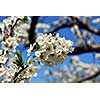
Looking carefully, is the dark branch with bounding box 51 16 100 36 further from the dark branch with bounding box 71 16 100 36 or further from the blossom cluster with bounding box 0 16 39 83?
the blossom cluster with bounding box 0 16 39 83

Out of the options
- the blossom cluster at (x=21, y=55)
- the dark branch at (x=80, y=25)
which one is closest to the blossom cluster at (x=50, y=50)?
the blossom cluster at (x=21, y=55)

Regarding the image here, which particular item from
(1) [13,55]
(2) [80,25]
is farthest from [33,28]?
(1) [13,55]

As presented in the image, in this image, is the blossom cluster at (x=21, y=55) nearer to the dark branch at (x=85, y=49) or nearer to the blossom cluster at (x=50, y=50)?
the blossom cluster at (x=50, y=50)

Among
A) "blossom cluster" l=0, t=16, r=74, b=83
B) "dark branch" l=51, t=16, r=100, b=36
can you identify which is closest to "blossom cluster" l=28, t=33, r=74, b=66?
"blossom cluster" l=0, t=16, r=74, b=83

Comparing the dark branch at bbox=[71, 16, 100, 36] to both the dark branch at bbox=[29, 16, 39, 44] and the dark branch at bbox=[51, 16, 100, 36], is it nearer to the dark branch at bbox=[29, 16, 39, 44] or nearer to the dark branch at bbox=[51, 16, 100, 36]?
the dark branch at bbox=[51, 16, 100, 36]

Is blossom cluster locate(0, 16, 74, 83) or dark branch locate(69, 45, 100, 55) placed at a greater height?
blossom cluster locate(0, 16, 74, 83)

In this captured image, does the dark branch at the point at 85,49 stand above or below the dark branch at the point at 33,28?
below

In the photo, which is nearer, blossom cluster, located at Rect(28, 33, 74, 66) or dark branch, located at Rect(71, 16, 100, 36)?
blossom cluster, located at Rect(28, 33, 74, 66)
